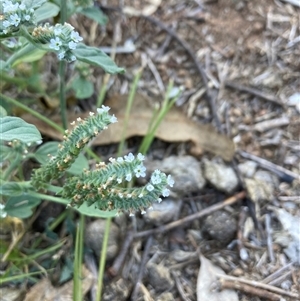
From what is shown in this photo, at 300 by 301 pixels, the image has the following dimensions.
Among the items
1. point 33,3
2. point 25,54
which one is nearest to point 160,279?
point 25,54

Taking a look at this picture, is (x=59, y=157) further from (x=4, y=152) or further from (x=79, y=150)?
(x=4, y=152)

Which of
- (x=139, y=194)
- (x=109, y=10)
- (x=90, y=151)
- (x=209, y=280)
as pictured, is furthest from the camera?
(x=109, y=10)

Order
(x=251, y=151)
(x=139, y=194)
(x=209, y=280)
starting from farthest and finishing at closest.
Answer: (x=251, y=151) < (x=209, y=280) < (x=139, y=194)

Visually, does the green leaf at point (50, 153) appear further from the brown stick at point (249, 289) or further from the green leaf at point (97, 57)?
the brown stick at point (249, 289)

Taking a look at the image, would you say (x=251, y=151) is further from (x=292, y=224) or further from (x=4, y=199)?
(x=4, y=199)

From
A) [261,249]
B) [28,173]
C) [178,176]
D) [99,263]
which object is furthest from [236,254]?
[28,173]

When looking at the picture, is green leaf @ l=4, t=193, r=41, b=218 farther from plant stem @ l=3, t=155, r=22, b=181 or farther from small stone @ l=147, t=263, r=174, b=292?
small stone @ l=147, t=263, r=174, b=292

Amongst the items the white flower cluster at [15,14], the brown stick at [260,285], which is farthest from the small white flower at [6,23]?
the brown stick at [260,285]
